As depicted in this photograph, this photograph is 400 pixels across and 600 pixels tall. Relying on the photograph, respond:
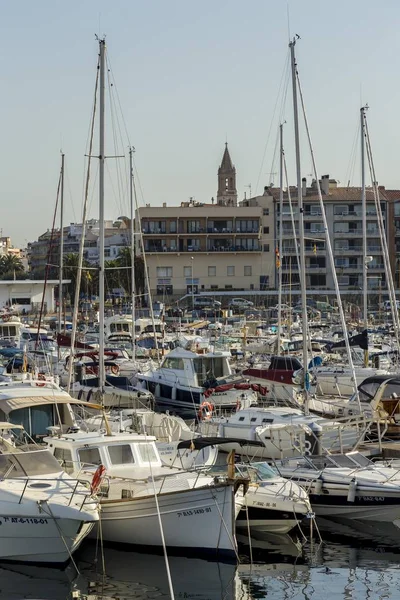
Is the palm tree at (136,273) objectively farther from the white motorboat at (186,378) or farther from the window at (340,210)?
the white motorboat at (186,378)

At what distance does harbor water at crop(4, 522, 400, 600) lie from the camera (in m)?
19.4

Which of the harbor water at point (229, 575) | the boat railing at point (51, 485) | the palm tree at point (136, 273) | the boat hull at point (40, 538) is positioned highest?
the palm tree at point (136, 273)

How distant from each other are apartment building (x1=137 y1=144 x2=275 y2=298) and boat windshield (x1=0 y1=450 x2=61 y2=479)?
83434mm

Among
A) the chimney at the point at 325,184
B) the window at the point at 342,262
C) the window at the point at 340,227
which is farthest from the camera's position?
the chimney at the point at 325,184

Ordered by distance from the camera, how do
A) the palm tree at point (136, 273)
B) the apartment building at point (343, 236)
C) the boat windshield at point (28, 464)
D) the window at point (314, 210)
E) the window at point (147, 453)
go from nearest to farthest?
1. the boat windshield at point (28, 464)
2. the window at point (147, 453)
3. the palm tree at point (136, 273)
4. the apartment building at point (343, 236)
5. the window at point (314, 210)

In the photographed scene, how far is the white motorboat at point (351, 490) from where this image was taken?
24.0 meters

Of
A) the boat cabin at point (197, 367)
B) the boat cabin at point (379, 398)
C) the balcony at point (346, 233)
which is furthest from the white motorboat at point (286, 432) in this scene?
the balcony at point (346, 233)

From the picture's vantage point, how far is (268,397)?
124 ft

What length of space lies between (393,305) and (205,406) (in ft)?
37.5

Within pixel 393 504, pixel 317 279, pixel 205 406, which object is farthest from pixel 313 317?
pixel 393 504

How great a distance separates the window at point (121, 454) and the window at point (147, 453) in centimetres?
28

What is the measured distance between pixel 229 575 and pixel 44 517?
3791mm

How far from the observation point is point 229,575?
20500 millimetres

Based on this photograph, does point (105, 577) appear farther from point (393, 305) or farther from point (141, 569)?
point (393, 305)
